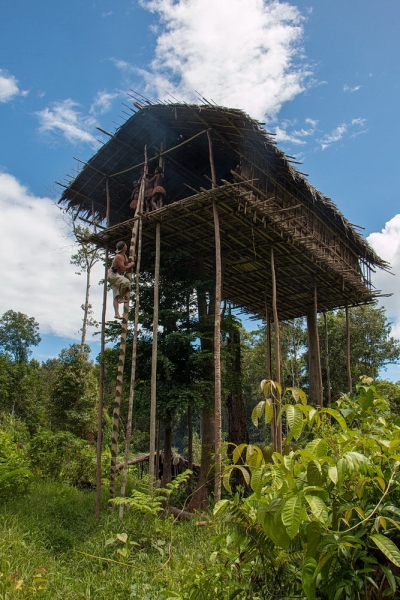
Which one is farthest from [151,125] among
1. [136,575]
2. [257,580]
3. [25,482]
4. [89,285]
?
[89,285]

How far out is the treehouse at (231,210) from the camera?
29.9 feet

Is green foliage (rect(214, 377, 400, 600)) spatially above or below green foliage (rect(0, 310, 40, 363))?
below

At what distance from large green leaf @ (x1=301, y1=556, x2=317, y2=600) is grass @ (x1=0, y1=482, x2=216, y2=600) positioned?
1.42 metres

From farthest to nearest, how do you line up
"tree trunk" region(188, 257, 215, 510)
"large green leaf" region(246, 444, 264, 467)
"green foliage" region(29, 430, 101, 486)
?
"green foliage" region(29, 430, 101, 486) → "tree trunk" region(188, 257, 215, 510) → "large green leaf" region(246, 444, 264, 467)

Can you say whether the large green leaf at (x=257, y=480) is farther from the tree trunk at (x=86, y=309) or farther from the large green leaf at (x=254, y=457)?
the tree trunk at (x=86, y=309)

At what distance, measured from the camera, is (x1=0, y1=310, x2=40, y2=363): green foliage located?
36375 mm

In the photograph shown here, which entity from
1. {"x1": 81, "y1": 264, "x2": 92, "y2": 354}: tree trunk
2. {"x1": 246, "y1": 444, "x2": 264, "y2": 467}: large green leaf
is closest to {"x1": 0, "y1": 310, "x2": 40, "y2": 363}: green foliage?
{"x1": 81, "y1": 264, "x2": 92, "y2": 354}: tree trunk

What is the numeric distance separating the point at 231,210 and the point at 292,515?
783 cm

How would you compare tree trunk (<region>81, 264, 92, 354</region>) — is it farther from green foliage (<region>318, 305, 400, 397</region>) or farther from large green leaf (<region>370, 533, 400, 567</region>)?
large green leaf (<region>370, 533, 400, 567</region>)

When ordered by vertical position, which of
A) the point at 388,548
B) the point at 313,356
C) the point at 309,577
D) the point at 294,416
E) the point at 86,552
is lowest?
the point at 86,552

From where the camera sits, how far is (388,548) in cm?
167

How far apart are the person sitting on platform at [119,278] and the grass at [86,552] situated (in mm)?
3694

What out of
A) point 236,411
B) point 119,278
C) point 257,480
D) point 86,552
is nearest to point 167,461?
point 236,411

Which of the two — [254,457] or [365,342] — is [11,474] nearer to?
[254,457]
